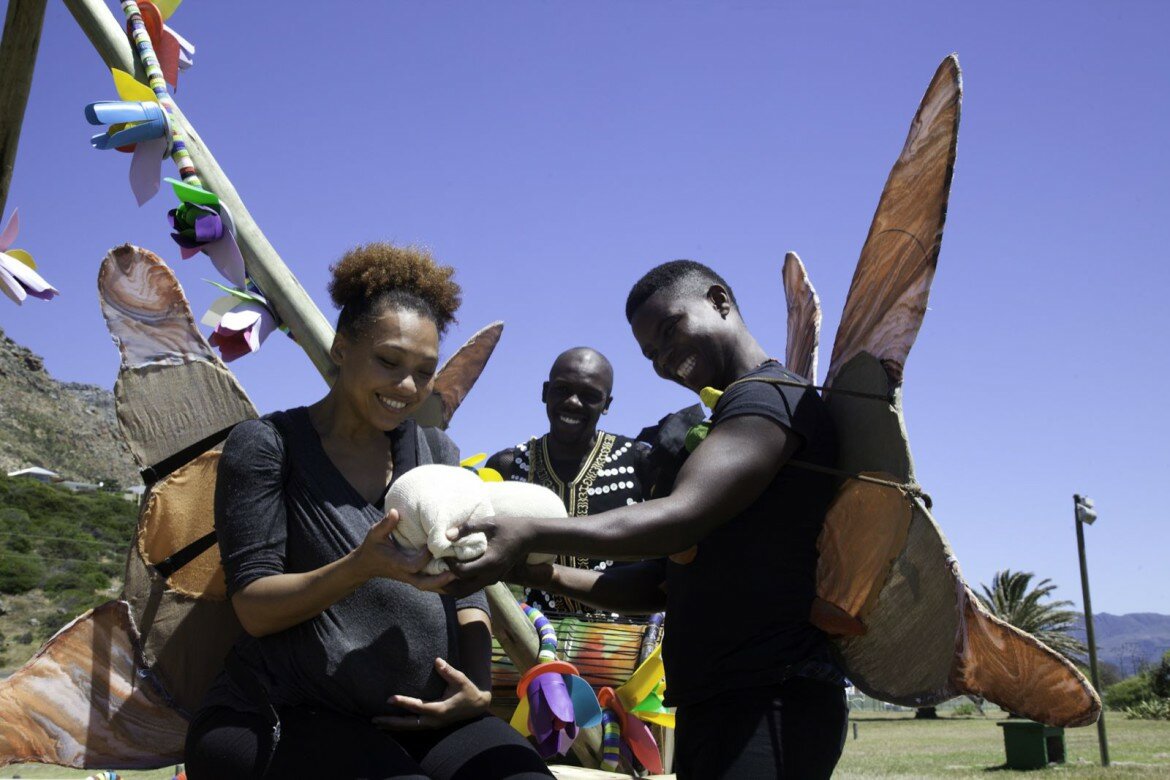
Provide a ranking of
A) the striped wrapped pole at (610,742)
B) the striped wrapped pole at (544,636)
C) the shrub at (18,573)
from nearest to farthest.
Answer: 1. the striped wrapped pole at (544,636)
2. the striped wrapped pole at (610,742)
3. the shrub at (18,573)

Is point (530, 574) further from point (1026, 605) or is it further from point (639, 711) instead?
point (1026, 605)

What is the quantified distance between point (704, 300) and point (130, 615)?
5.50 feet

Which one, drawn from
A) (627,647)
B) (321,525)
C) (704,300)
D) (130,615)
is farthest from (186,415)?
(627,647)

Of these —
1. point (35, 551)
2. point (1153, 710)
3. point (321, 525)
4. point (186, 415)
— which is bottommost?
point (1153, 710)

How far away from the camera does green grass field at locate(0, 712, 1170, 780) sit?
12695mm

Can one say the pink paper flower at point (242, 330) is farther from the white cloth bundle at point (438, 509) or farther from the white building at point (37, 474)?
the white building at point (37, 474)

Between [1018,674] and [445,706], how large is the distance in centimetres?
117

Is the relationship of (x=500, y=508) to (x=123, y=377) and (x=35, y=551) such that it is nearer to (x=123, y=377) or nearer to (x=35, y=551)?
(x=123, y=377)

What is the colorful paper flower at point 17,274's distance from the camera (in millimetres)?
3023

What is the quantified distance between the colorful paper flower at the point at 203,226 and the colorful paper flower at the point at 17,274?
24.6 inches

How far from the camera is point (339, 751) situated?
2039 millimetres

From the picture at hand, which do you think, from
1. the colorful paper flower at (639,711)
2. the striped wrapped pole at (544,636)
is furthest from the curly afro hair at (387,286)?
the colorful paper flower at (639,711)

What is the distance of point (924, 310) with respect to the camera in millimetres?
2197

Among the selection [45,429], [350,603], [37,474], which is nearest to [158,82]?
[350,603]
